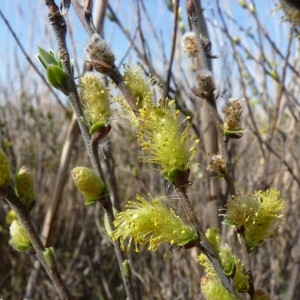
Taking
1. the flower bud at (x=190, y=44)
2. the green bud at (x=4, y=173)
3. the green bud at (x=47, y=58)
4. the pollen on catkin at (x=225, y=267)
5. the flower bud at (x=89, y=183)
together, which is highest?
the flower bud at (x=190, y=44)

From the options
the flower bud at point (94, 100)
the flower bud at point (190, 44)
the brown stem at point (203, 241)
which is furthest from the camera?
the flower bud at point (190, 44)

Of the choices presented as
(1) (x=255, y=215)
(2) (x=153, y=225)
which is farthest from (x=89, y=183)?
(1) (x=255, y=215)

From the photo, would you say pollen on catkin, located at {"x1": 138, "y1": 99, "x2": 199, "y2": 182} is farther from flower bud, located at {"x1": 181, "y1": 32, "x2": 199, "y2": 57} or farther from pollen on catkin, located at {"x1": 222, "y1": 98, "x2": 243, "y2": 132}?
flower bud, located at {"x1": 181, "y1": 32, "x2": 199, "y2": 57}

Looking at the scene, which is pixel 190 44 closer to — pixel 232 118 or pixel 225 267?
pixel 232 118

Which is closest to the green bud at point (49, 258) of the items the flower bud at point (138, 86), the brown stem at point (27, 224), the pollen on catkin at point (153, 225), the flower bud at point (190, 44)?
the brown stem at point (27, 224)

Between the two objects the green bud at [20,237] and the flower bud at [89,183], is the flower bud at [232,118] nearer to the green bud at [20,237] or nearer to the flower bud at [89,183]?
the flower bud at [89,183]
